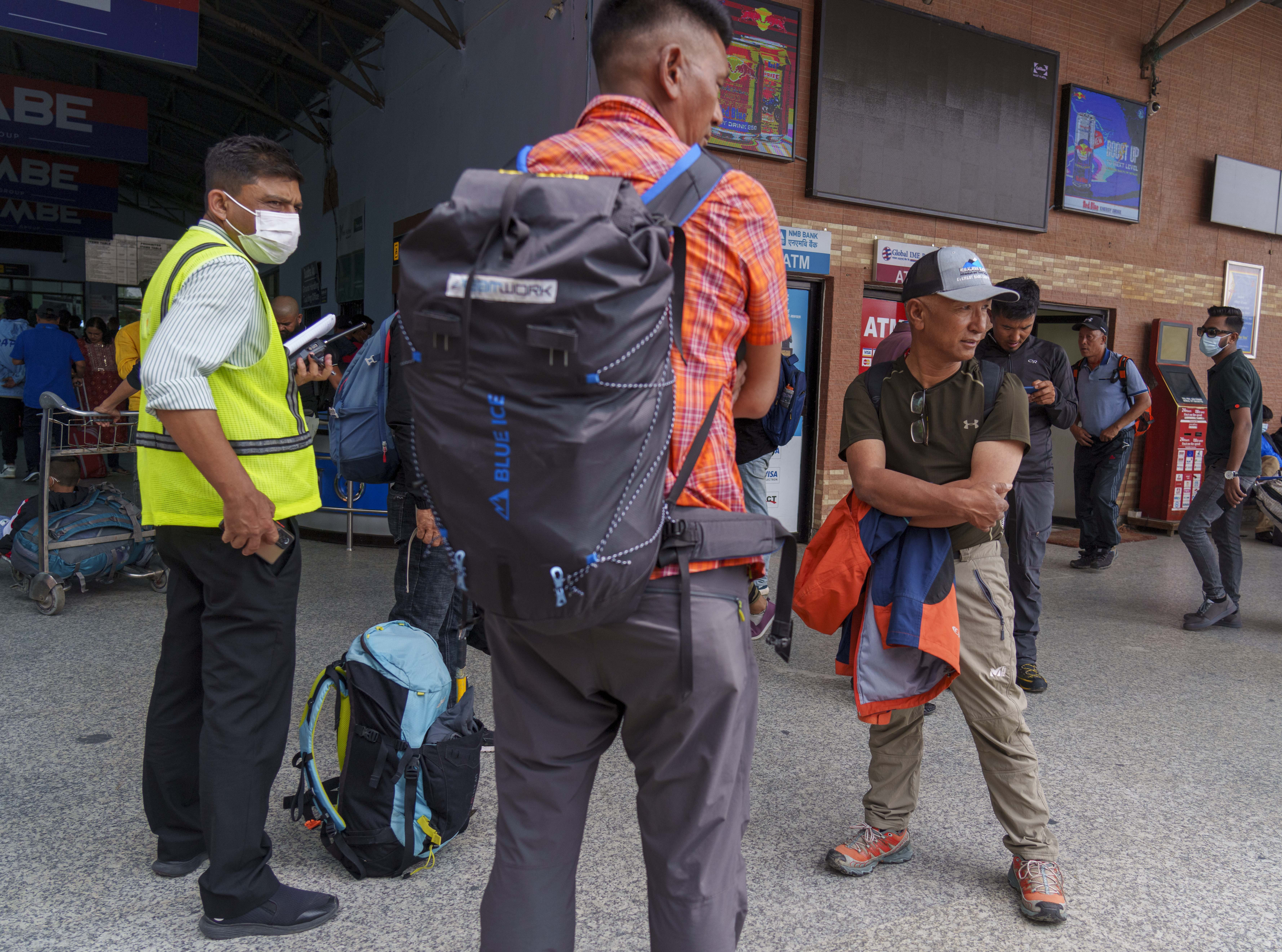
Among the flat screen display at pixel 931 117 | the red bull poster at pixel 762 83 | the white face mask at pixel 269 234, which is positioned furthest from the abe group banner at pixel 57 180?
the white face mask at pixel 269 234

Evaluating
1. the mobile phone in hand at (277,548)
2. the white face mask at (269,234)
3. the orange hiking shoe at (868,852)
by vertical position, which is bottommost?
the orange hiking shoe at (868,852)

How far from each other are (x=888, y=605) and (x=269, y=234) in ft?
6.49

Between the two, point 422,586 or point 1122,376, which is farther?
point 1122,376

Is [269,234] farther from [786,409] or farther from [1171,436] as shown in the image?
[1171,436]

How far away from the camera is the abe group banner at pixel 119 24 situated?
5.88m

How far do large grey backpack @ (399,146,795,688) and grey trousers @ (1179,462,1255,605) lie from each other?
5.64 meters

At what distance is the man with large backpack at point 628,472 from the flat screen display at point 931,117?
6675mm

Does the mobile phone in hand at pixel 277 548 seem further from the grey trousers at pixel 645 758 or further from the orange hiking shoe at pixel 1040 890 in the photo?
the orange hiking shoe at pixel 1040 890

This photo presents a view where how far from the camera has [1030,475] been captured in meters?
4.36

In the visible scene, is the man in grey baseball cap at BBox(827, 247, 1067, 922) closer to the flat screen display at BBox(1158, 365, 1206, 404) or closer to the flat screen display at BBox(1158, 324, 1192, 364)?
the flat screen display at BBox(1158, 365, 1206, 404)

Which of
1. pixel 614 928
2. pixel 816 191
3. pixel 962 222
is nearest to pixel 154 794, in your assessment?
pixel 614 928

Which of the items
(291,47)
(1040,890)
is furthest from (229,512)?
(291,47)

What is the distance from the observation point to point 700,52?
1.39m

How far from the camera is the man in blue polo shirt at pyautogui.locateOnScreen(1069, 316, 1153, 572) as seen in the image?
6.94 metres
